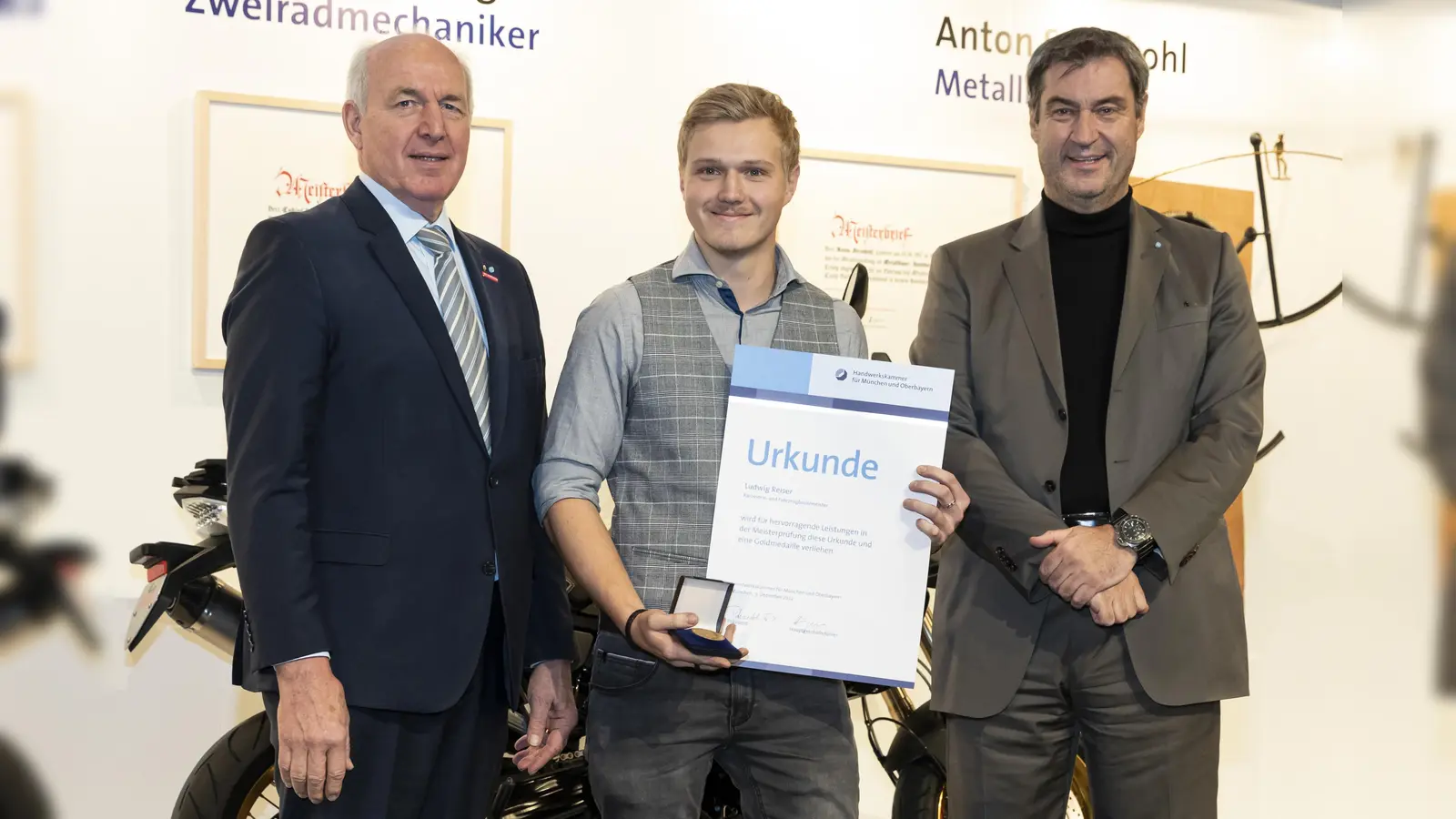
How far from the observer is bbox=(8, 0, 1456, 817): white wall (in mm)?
3223

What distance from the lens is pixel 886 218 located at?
3.91m

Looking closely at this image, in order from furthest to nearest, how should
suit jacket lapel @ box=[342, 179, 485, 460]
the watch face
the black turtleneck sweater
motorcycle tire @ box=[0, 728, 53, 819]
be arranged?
1. motorcycle tire @ box=[0, 728, 53, 819]
2. the black turtleneck sweater
3. the watch face
4. suit jacket lapel @ box=[342, 179, 485, 460]

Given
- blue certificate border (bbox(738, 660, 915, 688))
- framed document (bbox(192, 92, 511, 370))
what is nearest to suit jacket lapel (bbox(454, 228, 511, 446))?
blue certificate border (bbox(738, 660, 915, 688))

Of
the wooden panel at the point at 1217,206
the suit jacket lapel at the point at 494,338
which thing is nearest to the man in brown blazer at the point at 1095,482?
the suit jacket lapel at the point at 494,338

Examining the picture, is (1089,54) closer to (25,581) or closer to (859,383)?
(859,383)

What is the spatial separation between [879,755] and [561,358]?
58.3 inches

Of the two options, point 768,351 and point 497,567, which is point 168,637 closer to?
point 497,567

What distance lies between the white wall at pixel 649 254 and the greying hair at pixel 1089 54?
1683mm

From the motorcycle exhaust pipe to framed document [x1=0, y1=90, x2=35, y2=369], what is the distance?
973 mm

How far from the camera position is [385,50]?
6.17 ft

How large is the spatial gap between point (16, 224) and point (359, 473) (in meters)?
2.07

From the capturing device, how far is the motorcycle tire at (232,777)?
106 inches

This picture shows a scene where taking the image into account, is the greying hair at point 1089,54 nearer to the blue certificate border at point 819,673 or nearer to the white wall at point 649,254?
the blue certificate border at point 819,673

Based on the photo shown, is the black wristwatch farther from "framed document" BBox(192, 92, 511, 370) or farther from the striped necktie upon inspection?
"framed document" BBox(192, 92, 511, 370)
